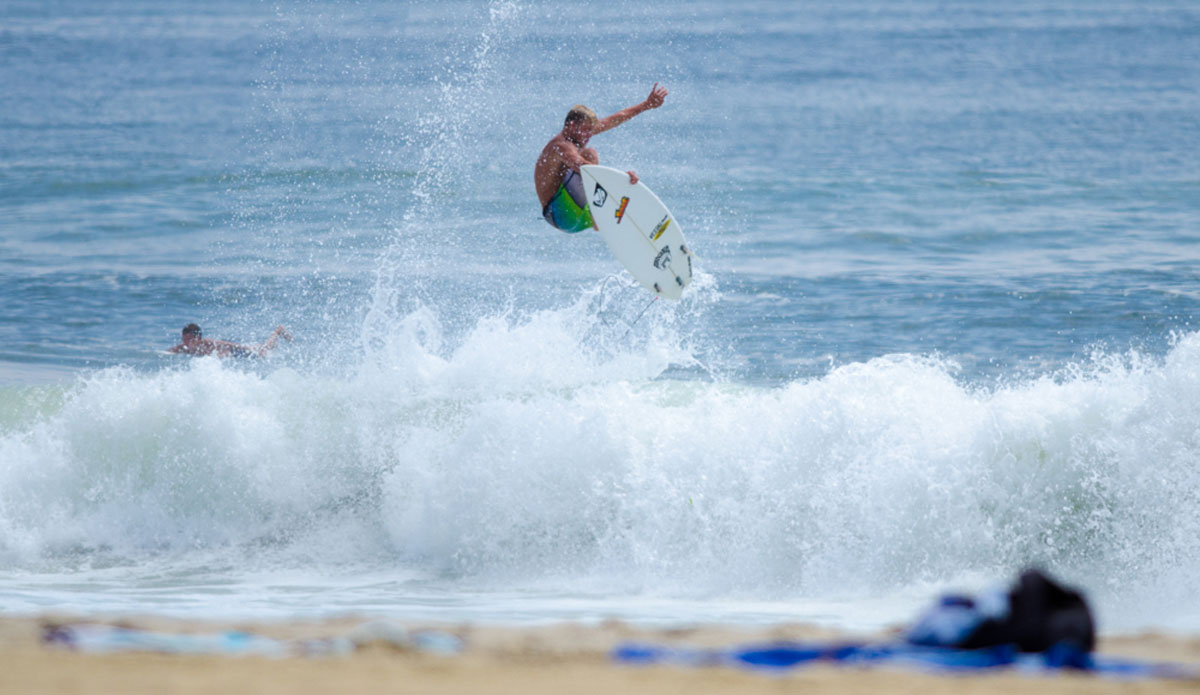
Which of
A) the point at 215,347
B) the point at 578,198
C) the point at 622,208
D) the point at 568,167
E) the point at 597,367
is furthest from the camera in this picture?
the point at 215,347

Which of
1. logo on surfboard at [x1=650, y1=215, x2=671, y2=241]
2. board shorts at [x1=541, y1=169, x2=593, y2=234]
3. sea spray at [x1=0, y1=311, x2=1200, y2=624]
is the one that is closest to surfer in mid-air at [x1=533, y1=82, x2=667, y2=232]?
board shorts at [x1=541, y1=169, x2=593, y2=234]

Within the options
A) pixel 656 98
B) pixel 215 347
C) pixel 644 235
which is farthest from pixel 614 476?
pixel 215 347

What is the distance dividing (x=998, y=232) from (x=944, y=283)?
3345 millimetres

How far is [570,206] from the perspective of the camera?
9.50m

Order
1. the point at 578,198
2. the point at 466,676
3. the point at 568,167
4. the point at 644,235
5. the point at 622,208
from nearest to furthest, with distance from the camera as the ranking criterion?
the point at 466,676 → the point at 568,167 → the point at 578,198 → the point at 622,208 → the point at 644,235

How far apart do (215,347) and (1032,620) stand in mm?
9825

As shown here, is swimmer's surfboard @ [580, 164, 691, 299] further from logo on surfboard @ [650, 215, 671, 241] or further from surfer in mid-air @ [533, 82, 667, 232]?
surfer in mid-air @ [533, 82, 667, 232]

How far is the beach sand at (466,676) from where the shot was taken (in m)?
4.22

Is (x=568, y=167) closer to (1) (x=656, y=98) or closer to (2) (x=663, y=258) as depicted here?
(1) (x=656, y=98)

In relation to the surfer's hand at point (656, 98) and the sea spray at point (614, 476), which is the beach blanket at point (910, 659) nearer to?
the sea spray at point (614, 476)

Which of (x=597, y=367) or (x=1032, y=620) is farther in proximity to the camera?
(x=597, y=367)

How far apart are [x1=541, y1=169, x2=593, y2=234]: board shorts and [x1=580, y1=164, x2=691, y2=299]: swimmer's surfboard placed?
8cm

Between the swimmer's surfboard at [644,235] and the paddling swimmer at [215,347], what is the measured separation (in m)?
4.63

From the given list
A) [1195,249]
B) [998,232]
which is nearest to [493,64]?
[998,232]
